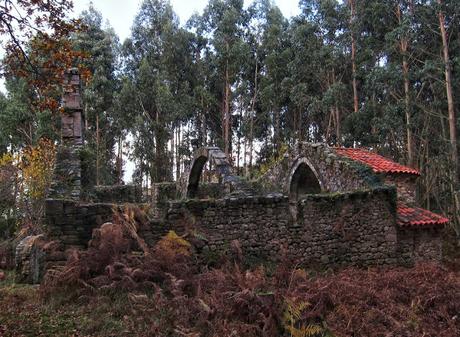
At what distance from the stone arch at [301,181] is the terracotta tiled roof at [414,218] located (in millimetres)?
4134

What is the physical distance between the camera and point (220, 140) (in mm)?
36219

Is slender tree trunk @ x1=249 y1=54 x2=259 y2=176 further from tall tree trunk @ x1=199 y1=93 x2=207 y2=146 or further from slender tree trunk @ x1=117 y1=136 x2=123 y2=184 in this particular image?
slender tree trunk @ x1=117 y1=136 x2=123 y2=184

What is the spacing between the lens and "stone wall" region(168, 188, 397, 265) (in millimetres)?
9680

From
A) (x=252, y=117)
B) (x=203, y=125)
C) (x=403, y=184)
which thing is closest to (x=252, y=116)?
(x=252, y=117)

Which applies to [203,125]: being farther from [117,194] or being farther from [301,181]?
[301,181]

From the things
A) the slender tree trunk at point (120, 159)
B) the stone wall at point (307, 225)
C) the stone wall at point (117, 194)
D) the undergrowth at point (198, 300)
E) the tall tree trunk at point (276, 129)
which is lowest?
the undergrowth at point (198, 300)

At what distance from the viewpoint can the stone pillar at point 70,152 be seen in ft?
31.9

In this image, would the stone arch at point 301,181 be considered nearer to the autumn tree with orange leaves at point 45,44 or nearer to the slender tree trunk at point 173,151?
the autumn tree with orange leaves at point 45,44

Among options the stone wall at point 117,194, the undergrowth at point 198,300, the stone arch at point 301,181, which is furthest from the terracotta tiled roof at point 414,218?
the stone wall at point 117,194

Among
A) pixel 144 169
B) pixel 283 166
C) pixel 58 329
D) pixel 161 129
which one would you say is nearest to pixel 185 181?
pixel 283 166

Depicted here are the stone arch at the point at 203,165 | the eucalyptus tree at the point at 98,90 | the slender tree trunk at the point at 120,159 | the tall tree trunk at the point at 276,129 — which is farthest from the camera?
the slender tree trunk at the point at 120,159

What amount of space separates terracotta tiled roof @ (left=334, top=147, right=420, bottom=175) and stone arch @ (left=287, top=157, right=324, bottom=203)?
162cm

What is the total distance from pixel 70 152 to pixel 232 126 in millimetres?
26771

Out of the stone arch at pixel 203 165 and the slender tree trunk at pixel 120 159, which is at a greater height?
the slender tree trunk at pixel 120 159
